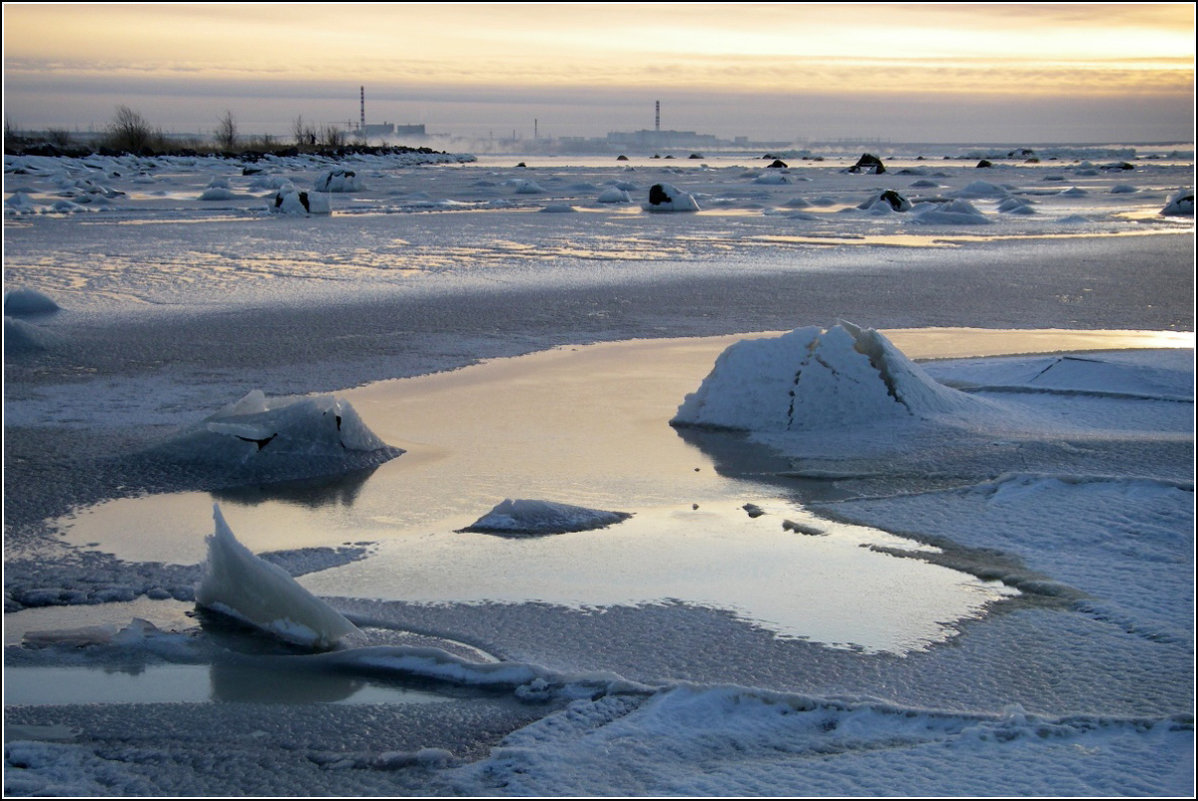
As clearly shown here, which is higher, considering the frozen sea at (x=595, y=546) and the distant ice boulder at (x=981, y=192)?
the distant ice boulder at (x=981, y=192)

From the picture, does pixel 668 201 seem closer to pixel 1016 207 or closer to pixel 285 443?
pixel 1016 207

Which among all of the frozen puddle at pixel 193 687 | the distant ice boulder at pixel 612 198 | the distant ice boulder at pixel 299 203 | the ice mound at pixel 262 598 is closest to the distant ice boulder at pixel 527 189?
the distant ice boulder at pixel 612 198

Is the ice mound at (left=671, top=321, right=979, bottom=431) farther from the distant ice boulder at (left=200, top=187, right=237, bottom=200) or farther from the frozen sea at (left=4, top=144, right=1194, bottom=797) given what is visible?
the distant ice boulder at (left=200, top=187, right=237, bottom=200)

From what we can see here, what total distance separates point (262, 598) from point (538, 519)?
93 centimetres

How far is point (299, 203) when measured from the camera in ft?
53.1

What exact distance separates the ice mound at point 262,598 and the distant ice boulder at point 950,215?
14.1 metres

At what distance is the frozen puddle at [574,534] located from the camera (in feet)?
9.17

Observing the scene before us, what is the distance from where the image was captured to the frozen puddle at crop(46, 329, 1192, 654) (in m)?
2.79

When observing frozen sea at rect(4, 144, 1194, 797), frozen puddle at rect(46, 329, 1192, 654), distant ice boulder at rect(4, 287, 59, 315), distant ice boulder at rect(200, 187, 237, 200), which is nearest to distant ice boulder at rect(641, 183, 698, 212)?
distant ice boulder at rect(200, 187, 237, 200)

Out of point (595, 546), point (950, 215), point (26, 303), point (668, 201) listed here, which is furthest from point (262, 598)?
point (668, 201)

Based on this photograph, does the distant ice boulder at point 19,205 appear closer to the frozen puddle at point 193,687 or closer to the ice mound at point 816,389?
the ice mound at point 816,389

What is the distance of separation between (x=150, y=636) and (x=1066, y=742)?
6.10 ft

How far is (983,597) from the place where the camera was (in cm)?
281

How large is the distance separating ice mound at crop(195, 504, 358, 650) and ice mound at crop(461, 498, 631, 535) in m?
0.77
